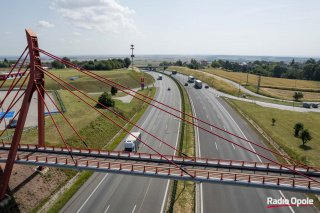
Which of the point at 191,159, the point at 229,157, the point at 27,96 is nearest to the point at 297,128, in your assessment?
the point at 229,157

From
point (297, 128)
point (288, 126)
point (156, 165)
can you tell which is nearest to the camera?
point (156, 165)

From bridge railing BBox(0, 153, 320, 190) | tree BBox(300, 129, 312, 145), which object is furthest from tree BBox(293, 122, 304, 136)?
bridge railing BBox(0, 153, 320, 190)

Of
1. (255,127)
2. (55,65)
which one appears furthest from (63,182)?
(55,65)

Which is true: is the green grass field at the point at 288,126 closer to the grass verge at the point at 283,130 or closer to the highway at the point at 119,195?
the grass verge at the point at 283,130

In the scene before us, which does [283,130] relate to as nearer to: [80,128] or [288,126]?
[288,126]

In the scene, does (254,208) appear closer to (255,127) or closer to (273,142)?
(273,142)

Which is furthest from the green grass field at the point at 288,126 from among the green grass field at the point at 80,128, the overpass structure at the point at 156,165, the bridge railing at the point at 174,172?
the green grass field at the point at 80,128
